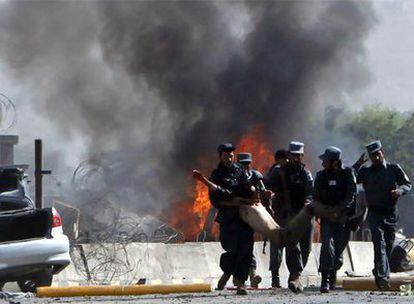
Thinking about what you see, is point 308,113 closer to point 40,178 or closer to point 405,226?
point 40,178

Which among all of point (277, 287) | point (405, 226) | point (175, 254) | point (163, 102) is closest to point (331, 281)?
point (277, 287)

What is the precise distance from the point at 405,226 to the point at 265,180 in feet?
186

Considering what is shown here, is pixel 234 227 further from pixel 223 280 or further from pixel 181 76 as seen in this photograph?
pixel 181 76

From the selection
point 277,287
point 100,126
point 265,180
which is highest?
point 100,126

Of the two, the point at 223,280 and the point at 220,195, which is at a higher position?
the point at 220,195

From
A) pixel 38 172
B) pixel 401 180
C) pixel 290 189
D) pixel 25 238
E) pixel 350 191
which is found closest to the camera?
pixel 350 191

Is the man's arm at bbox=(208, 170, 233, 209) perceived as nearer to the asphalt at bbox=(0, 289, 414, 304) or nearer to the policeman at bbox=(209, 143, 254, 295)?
the policeman at bbox=(209, 143, 254, 295)

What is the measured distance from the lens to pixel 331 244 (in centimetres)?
1636

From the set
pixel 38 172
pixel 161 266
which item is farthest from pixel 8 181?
pixel 161 266

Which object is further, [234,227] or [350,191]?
[350,191]

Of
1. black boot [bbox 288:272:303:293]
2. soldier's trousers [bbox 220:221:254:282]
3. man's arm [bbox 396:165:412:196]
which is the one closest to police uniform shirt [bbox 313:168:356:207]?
man's arm [bbox 396:165:412:196]

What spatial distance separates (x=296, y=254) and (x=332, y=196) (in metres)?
0.91

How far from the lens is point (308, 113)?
43750mm

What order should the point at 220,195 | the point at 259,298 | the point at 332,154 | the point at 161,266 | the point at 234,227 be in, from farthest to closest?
the point at 161,266, the point at 332,154, the point at 234,227, the point at 220,195, the point at 259,298
